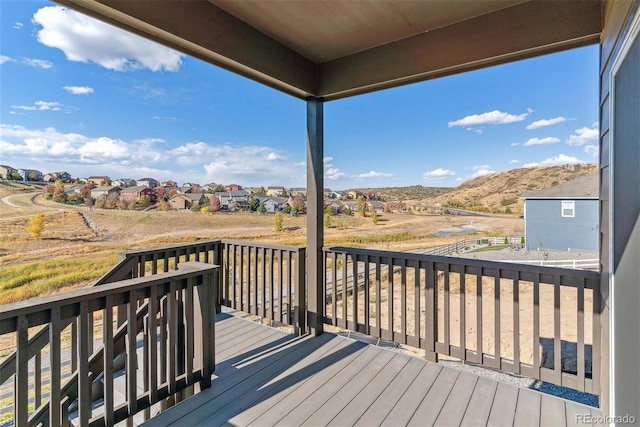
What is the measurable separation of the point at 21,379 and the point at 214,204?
3401 millimetres


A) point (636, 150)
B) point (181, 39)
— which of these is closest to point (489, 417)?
point (636, 150)

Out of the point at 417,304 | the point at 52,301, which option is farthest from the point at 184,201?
the point at 417,304

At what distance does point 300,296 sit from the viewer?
3.23 m

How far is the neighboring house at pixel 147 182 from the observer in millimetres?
4309

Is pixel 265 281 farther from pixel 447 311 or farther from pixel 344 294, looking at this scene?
pixel 447 311

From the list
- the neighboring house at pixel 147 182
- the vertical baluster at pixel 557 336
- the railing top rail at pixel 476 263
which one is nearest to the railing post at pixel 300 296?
the railing top rail at pixel 476 263

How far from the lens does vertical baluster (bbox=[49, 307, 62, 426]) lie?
1.49 metres

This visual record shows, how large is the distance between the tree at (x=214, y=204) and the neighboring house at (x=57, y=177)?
1747mm

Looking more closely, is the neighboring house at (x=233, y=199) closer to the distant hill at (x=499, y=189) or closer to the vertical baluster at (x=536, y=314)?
the distant hill at (x=499, y=189)

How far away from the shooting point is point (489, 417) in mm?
1873

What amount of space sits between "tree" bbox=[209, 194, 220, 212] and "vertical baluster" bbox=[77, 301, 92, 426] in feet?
9.96

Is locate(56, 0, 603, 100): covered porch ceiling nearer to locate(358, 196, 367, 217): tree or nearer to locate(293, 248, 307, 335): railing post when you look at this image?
locate(293, 248, 307, 335): railing post

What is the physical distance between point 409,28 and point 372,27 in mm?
316

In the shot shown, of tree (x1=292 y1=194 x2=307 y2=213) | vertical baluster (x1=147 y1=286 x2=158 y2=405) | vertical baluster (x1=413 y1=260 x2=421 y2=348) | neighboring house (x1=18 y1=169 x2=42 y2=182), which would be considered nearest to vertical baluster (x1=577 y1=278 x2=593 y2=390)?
vertical baluster (x1=413 y1=260 x2=421 y2=348)
